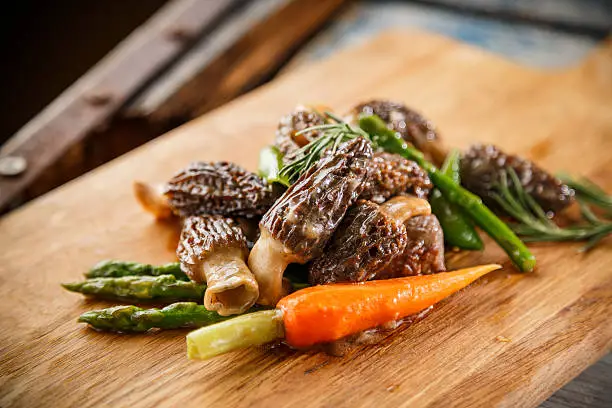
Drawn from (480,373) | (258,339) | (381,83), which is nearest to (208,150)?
(381,83)

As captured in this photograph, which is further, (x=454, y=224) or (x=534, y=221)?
(x=534, y=221)

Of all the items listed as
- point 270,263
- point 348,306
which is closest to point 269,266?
point 270,263

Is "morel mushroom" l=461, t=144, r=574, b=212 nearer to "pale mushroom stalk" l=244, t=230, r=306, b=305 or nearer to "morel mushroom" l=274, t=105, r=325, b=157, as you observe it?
"morel mushroom" l=274, t=105, r=325, b=157

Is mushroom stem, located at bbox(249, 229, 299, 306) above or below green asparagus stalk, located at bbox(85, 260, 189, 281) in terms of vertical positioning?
below

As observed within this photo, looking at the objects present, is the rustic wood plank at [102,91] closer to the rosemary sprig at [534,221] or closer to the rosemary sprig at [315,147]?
the rosemary sprig at [315,147]

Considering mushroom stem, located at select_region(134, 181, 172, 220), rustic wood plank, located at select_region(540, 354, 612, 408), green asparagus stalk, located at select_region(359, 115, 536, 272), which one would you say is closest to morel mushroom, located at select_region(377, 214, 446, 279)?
green asparagus stalk, located at select_region(359, 115, 536, 272)

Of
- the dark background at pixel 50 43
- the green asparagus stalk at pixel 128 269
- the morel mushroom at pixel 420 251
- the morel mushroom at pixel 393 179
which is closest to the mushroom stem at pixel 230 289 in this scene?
the green asparagus stalk at pixel 128 269

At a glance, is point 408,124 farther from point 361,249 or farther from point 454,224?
point 361,249
